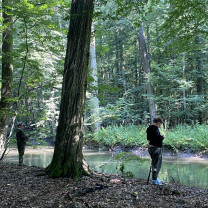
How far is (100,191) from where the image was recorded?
413 cm

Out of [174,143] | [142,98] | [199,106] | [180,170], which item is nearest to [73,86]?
[180,170]

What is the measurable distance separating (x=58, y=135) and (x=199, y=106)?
14162mm

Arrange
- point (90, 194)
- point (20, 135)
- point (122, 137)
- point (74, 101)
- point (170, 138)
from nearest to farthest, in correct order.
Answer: point (90, 194) → point (74, 101) → point (20, 135) → point (170, 138) → point (122, 137)

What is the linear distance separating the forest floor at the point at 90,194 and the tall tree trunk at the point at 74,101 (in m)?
0.32

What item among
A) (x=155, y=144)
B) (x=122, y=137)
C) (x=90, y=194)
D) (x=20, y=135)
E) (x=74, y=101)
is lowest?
(x=90, y=194)

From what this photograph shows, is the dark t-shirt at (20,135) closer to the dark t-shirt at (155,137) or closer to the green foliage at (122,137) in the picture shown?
the dark t-shirt at (155,137)

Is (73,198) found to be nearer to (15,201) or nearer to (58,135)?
(15,201)

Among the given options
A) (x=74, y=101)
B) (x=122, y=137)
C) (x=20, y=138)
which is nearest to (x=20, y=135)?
(x=20, y=138)

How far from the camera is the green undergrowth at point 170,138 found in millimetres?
12703

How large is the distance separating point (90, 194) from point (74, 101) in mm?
1926

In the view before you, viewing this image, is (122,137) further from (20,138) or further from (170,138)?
(20,138)

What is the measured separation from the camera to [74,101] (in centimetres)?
489

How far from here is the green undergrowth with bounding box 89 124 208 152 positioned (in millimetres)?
12703

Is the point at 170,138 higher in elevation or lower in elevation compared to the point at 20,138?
lower
